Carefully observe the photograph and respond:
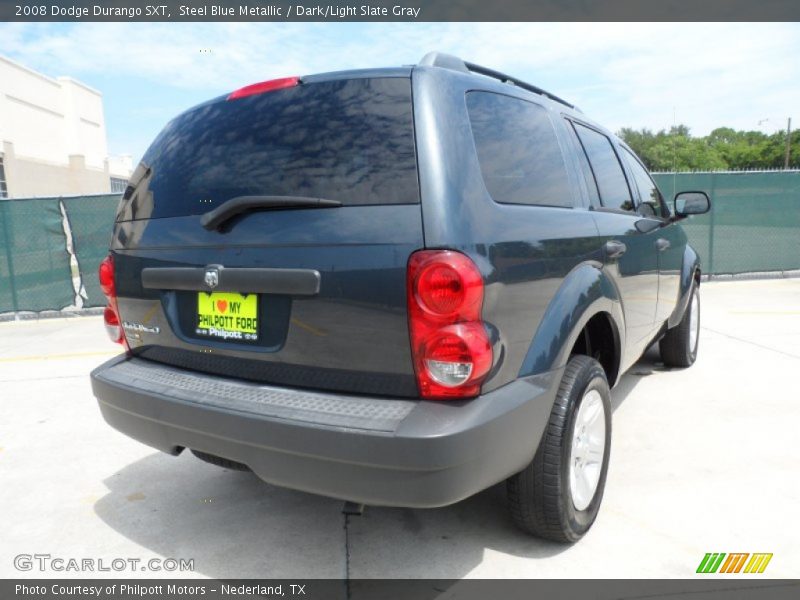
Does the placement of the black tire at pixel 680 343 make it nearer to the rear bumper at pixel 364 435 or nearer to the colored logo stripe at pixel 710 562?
the colored logo stripe at pixel 710 562

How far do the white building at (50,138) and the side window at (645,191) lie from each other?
32.7 m

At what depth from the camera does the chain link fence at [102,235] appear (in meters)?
9.06

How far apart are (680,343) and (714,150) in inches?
3625

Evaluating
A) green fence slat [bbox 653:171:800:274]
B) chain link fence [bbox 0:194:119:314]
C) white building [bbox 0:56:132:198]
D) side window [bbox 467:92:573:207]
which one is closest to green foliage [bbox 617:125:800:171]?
white building [bbox 0:56:132:198]

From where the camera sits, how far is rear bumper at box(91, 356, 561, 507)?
72.4 inches

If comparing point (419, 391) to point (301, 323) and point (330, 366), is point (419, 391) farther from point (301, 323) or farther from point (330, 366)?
point (301, 323)

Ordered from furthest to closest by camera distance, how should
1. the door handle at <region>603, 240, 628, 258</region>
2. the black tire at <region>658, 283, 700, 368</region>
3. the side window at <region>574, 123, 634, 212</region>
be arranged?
the black tire at <region>658, 283, 700, 368</region> → the side window at <region>574, 123, 634, 212</region> → the door handle at <region>603, 240, 628, 258</region>

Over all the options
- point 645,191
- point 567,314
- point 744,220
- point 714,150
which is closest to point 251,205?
point 567,314

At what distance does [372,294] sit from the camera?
195 cm

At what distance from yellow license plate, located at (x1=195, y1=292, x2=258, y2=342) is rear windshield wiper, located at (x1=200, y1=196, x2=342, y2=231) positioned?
28 centimetres

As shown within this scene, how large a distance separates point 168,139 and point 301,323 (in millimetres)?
1236

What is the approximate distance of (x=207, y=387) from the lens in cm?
Result: 228

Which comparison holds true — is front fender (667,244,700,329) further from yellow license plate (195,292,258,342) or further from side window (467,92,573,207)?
yellow license plate (195,292,258,342)

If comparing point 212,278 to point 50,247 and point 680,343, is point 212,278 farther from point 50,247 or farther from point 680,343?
point 50,247
